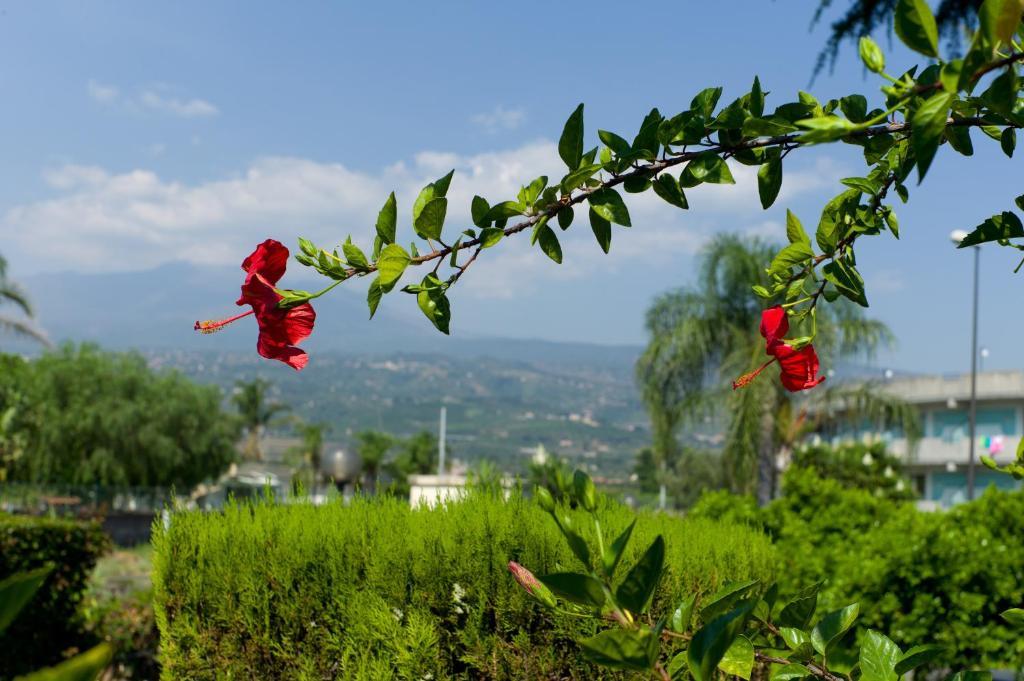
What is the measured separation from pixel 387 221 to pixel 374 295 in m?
0.13

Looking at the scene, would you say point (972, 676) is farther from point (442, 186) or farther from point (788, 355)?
point (442, 186)

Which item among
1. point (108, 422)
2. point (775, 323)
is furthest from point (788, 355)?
point (108, 422)

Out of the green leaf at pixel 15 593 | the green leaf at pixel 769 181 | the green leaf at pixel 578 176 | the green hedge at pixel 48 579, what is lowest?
the green hedge at pixel 48 579

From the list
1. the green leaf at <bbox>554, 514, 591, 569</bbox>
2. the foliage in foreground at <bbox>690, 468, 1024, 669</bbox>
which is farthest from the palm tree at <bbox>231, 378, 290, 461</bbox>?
the green leaf at <bbox>554, 514, 591, 569</bbox>

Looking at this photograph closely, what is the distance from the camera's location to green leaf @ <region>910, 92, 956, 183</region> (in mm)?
955

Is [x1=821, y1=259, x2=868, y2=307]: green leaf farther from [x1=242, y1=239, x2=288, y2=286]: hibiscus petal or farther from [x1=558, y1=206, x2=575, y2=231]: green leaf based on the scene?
[x1=242, y1=239, x2=288, y2=286]: hibiscus petal

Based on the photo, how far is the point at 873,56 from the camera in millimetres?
1103

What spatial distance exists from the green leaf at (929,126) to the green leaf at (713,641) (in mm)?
529

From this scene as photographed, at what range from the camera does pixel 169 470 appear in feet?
150

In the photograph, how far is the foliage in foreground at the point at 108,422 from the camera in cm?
4025

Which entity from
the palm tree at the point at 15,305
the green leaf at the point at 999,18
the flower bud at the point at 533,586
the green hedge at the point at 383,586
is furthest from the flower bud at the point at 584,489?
the palm tree at the point at 15,305

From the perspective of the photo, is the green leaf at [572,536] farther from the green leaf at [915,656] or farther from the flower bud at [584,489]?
the green leaf at [915,656]

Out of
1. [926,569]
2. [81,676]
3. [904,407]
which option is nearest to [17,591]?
[81,676]

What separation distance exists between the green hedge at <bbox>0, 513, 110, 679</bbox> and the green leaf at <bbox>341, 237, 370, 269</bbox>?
809cm
